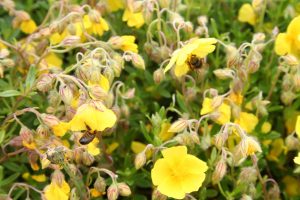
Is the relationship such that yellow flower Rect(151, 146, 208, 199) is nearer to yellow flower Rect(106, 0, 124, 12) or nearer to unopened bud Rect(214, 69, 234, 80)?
unopened bud Rect(214, 69, 234, 80)

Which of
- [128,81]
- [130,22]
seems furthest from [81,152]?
[130,22]

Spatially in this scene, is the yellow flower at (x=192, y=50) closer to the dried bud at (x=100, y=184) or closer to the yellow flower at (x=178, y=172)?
the yellow flower at (x=178, y=172)

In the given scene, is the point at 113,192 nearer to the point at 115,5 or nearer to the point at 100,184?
the point at 100,184

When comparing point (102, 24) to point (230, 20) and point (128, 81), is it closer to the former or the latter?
point (128, 81)

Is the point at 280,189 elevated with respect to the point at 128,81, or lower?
lower

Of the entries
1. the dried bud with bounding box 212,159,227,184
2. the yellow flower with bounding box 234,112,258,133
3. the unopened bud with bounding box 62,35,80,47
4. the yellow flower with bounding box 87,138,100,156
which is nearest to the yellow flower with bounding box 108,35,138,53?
the unopened bud with bounding box 62,35,80,47

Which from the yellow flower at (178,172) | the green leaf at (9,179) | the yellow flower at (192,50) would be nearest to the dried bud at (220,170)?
the yellow flower at (178,172)

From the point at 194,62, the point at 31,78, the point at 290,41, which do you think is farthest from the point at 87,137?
the point at 290,41

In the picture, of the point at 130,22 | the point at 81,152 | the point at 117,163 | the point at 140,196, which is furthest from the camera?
the point at 130,22
